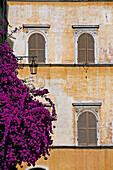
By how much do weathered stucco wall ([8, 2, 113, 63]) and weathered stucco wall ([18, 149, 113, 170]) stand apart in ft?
11.4

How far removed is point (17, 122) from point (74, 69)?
542 centimetres

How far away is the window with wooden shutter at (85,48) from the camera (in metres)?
16.7

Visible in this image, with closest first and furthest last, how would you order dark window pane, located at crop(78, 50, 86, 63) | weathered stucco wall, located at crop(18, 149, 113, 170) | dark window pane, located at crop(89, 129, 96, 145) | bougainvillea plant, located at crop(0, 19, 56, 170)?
bougainvillea plant, located at crop(0, 19, 56, 170), weathered stucco wall, located at crop(18, 149, 113, 170), dark window pane, located at crop(89, 129, 96, 145), dark window pane, located at crop(78, 50, 86, 63)

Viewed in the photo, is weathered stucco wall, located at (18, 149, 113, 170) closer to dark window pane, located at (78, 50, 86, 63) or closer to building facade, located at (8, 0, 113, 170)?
building facade, located at (8, 0, 113, 170)

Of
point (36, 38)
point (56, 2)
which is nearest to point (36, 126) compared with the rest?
point (36, 38)

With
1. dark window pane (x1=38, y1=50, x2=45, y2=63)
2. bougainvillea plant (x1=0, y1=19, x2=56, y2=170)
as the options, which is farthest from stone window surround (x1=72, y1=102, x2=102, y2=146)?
bougainvillea plant (x1=0, y1=19, x2=56, y2=170)

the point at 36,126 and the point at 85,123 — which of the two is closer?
the point at 36,126

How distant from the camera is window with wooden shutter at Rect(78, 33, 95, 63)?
16734mm

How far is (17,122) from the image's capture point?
11.8 m

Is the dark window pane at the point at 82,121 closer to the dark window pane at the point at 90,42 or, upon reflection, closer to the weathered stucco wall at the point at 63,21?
the weathered stucco wall at the point at 63,21

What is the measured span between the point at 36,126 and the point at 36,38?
5.31 metres

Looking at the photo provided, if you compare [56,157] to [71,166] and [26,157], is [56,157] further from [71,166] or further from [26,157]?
[26,157]

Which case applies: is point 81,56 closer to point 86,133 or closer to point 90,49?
point 90,49

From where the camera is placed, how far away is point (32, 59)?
1669cm
